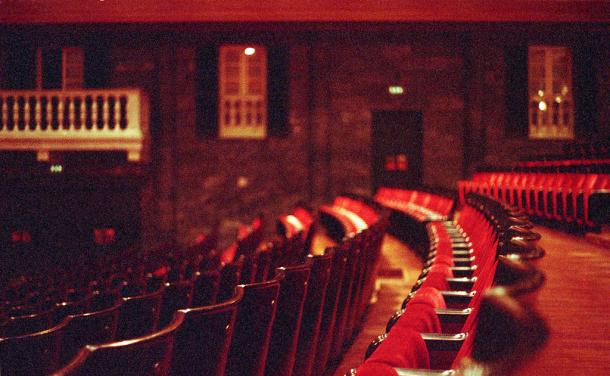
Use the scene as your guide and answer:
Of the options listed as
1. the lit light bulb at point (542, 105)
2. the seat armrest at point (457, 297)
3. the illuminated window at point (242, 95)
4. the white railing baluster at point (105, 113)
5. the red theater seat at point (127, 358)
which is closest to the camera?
the red theater seat at point (127, 358)

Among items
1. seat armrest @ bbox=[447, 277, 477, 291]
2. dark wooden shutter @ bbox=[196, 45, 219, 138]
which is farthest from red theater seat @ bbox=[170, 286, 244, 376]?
dark wooden shutter @ bbox=[196, 45, 219, 138]

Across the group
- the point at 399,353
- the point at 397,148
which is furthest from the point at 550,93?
the point at 399,353

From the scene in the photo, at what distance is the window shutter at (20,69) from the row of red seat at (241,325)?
6.49m

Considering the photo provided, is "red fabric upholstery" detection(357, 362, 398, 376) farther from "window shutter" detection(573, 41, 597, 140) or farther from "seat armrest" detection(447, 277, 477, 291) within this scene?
"window shutter" detection(573, 41, 597, 140)

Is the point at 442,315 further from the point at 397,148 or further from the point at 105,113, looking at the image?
the point at 105,113

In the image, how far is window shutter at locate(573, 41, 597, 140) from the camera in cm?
768

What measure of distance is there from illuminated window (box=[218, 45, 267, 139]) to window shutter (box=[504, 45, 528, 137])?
312 centimetres

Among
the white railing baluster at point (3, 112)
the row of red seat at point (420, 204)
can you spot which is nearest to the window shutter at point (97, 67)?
the white railing baluster at point (3, 112)

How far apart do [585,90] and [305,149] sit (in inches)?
143

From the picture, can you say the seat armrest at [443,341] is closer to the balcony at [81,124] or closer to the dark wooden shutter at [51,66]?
the balcony at [81,124]

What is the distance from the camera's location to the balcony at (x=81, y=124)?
24.4 feet

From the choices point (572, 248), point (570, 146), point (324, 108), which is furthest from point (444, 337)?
point (324, 108)

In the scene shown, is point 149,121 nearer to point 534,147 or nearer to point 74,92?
point 74,92

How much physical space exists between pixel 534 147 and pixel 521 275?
7.48 meters
